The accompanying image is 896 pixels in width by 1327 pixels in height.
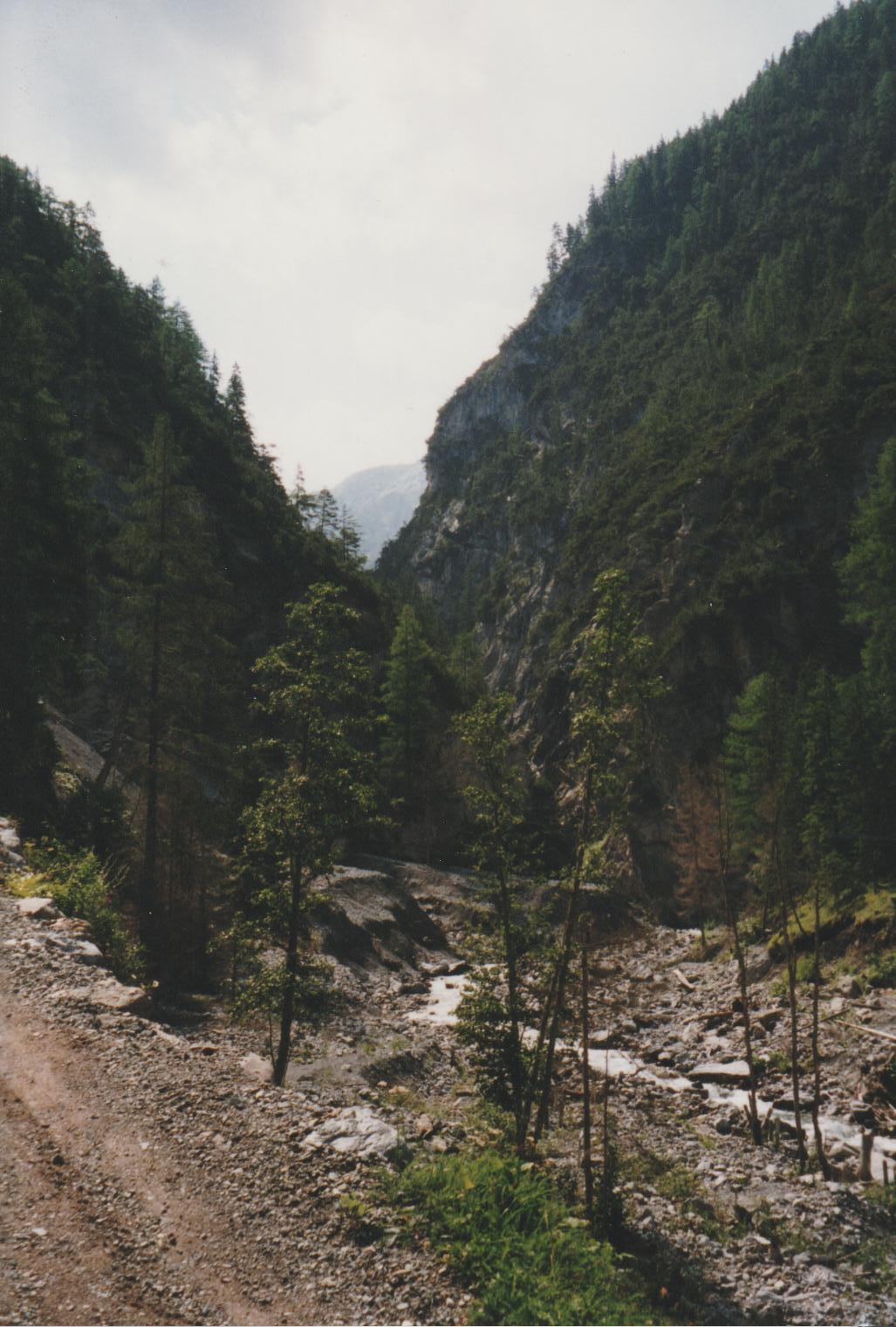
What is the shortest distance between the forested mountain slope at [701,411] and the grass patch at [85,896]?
52.3m

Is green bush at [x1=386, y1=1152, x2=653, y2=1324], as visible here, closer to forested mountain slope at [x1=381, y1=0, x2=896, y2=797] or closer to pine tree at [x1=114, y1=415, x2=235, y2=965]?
pine tree at [x1=114, y1=415, x2=235, y2=965]

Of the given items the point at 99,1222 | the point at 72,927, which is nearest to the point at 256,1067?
the point at 72,927

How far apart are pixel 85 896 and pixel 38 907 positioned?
5.14 ft

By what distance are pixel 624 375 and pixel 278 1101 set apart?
457 feet

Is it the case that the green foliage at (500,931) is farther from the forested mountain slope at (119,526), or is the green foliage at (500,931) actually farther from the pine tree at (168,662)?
the forested mountain slope at (119,526)

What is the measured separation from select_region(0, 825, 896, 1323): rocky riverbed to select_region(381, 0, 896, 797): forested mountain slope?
44144 millimetres

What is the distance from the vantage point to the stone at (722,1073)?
23297 mm

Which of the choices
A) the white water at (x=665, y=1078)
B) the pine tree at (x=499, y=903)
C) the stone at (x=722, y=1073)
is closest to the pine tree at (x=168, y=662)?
the white water at (x=665, y=1078)

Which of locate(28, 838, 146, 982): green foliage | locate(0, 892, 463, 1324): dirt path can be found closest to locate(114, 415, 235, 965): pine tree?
locate(28, 838, 146, 982): green foliage

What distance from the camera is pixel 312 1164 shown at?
29.3 feet

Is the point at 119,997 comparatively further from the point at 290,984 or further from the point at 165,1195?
the point at 165,1195

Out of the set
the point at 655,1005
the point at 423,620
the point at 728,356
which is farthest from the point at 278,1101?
the point at 728,356

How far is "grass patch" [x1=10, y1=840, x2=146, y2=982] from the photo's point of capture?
15.0 m

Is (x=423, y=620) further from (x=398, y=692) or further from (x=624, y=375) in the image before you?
(x=624, y=375)
